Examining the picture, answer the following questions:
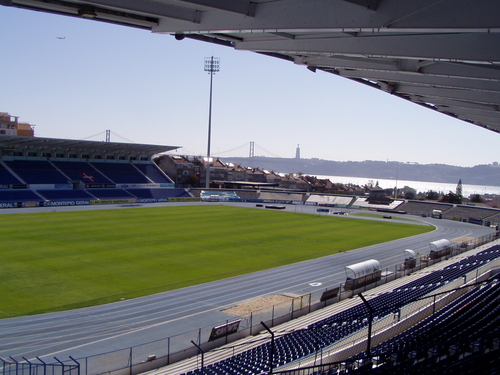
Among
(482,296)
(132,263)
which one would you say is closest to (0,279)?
(132,263)

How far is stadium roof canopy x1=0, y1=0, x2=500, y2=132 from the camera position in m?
5.75

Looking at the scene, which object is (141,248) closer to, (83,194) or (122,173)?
(83,194)

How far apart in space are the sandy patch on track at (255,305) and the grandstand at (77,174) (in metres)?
44.9

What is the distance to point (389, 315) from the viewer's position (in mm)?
16875

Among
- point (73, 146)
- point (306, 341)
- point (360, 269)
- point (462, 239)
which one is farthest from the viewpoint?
point (73, 146)

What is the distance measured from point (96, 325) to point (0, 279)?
909 cm

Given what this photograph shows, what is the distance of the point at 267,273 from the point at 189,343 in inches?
475

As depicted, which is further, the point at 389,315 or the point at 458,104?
the point at 389,315

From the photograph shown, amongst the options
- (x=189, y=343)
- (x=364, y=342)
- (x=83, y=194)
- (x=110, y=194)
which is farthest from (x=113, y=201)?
(x=364, y=342)

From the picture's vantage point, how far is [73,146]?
7050cm

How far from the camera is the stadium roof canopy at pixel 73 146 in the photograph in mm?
60834

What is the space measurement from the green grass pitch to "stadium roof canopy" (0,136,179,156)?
13752 millimetres

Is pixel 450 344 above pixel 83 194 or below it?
above

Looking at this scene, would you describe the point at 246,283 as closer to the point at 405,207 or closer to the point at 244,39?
the point at 244,39
